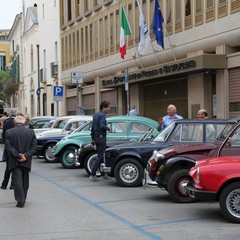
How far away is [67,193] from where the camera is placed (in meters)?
11.7

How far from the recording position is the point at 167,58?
28.8 metres

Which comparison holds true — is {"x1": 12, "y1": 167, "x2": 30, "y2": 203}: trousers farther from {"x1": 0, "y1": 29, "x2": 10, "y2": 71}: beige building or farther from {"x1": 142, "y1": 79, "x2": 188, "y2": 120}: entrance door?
{"x1": 0, "y1": 29, "x2": 10, "y2": 71}: beige building

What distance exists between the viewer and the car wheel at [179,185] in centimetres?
1003

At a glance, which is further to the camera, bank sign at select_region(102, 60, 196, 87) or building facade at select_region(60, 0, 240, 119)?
bank sign at select_region(102, 60, 196, 87)

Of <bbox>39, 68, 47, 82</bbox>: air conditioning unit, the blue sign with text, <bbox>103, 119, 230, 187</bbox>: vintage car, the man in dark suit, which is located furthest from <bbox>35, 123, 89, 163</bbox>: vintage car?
<bbox>39, 68, 47, 82</bbox>: air conditioning unit

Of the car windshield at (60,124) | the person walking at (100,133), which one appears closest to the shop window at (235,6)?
the car windshield at (60,124)

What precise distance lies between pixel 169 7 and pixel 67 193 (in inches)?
746

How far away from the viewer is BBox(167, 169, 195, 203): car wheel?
1003 centimetres

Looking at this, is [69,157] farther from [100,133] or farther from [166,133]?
[166,133]

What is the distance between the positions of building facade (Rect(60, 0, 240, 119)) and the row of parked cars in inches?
305

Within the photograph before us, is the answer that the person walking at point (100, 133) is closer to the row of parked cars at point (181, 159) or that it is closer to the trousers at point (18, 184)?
the row of parked cars at point (181, 159)

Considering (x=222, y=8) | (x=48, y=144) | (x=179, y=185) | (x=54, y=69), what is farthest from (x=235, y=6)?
(x=54, y=69)

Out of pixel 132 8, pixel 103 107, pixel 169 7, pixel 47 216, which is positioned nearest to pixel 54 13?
pixel 132 8

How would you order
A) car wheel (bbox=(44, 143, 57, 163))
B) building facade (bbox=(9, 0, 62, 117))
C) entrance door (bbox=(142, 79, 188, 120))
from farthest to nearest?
building facade (bbox=(9, 0, 62, 117)), entrance door (bbox=(142, 79, 188, 120)), car wheel (bbox=(44, 143, 57, 163))
